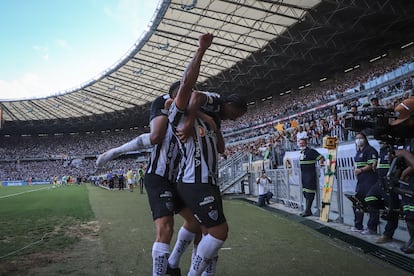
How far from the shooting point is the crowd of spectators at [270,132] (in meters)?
15.9

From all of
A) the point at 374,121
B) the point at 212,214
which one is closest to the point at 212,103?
the point at 212,214

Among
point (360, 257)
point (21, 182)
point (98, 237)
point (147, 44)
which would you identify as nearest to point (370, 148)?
point (360, 257)

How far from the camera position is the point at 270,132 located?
101ft

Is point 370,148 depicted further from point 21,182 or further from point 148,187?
point 21,182

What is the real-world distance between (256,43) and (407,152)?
2558cm

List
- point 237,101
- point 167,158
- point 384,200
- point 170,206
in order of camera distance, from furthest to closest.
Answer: point 384,200 → point 167,158 → point 170,206 → point 237,101

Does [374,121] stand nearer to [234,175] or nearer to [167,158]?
[167,158]

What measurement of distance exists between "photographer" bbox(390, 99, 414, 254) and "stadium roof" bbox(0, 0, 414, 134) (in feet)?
63.0

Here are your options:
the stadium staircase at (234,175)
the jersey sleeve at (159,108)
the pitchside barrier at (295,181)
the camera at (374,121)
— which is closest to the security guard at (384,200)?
the pitchside barrier at (295,181)

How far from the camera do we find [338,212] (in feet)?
24.0

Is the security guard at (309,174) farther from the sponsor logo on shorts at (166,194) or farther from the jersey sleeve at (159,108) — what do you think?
the jersey sleeve at (159,108)

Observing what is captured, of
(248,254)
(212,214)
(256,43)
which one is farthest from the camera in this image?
(256,43)

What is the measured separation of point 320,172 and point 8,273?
670 cm

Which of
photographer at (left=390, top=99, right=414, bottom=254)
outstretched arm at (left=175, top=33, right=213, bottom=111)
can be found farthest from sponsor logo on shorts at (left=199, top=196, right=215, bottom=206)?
photographer at (left=390, top=99, right=414, bottom=254)
